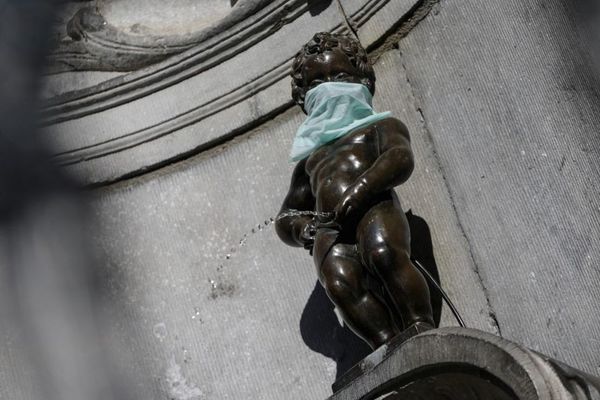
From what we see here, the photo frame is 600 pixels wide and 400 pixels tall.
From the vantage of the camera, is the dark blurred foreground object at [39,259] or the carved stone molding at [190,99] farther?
the carved stone molding at [190,99]

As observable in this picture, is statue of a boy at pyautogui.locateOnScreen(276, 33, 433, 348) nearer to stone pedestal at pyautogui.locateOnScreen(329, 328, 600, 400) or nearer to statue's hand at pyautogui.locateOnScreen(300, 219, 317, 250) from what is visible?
statue's hand at pyautogui.locateOnScreen(300, 219, 317, 250)

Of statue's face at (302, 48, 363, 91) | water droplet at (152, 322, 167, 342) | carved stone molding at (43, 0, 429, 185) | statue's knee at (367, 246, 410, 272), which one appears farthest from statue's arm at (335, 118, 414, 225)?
water droplet at (152, 322, 167, 342)

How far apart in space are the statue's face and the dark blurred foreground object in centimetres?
112

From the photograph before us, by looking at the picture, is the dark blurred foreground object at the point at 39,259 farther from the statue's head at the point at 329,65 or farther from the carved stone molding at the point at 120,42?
the statue's head at the point at 329,65

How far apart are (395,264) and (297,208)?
518mm

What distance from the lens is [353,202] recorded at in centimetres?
263

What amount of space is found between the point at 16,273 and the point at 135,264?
16.7 inches

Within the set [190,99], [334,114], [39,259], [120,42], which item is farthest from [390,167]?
[120,42]

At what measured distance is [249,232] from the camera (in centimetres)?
340

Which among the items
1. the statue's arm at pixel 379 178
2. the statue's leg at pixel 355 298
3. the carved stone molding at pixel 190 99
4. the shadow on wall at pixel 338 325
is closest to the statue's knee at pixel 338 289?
the statue's leg at pixel 355 298

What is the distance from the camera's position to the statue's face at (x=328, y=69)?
2.94 m

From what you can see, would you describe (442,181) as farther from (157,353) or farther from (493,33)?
(157,353)

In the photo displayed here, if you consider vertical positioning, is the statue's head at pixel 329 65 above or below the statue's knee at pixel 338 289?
above

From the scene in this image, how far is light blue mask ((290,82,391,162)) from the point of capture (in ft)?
9.41
